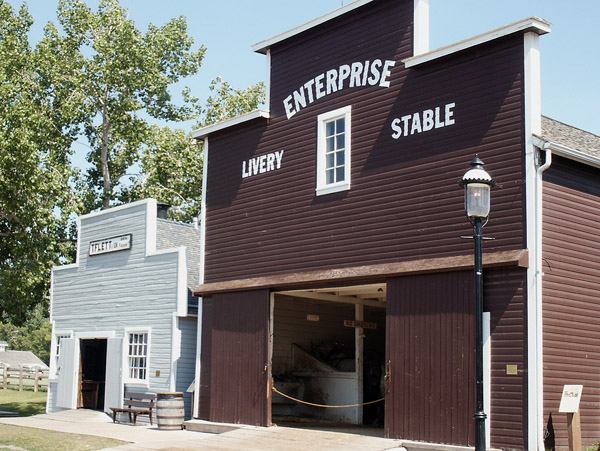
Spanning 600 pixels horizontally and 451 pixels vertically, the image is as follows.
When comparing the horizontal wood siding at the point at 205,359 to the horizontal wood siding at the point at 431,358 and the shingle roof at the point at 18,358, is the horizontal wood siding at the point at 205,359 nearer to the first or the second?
the horizontal wood siding at the point at 431,358

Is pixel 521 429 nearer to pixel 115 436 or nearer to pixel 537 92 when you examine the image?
pixel 537 92

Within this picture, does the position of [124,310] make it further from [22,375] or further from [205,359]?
[22,375]

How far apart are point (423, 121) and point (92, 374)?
1488 centimetres

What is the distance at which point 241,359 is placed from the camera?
1683 centimetres

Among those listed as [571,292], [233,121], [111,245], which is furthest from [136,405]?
[571,292]

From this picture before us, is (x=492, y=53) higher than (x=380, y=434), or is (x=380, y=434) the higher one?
(x=492, y=53)

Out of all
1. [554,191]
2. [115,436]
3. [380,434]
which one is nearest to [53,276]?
[115,436]

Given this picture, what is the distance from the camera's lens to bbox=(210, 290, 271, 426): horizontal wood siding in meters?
16.3

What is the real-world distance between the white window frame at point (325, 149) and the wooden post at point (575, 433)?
587 centimetres

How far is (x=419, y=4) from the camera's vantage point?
14.3 metres

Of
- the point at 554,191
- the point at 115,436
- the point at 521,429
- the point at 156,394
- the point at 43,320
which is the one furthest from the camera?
the point at 43,320

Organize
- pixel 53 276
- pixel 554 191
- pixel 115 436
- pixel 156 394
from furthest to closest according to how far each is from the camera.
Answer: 1. pixel 53 276
2. pixel 156 394
3. pixel 115 436
4. pixel 554 191

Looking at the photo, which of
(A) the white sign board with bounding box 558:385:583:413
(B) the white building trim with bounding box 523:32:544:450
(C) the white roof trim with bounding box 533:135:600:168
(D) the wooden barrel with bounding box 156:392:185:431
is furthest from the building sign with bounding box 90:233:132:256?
(A) the white sign board with bounding box 558:385:583:413

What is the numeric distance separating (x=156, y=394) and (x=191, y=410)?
956 mm
